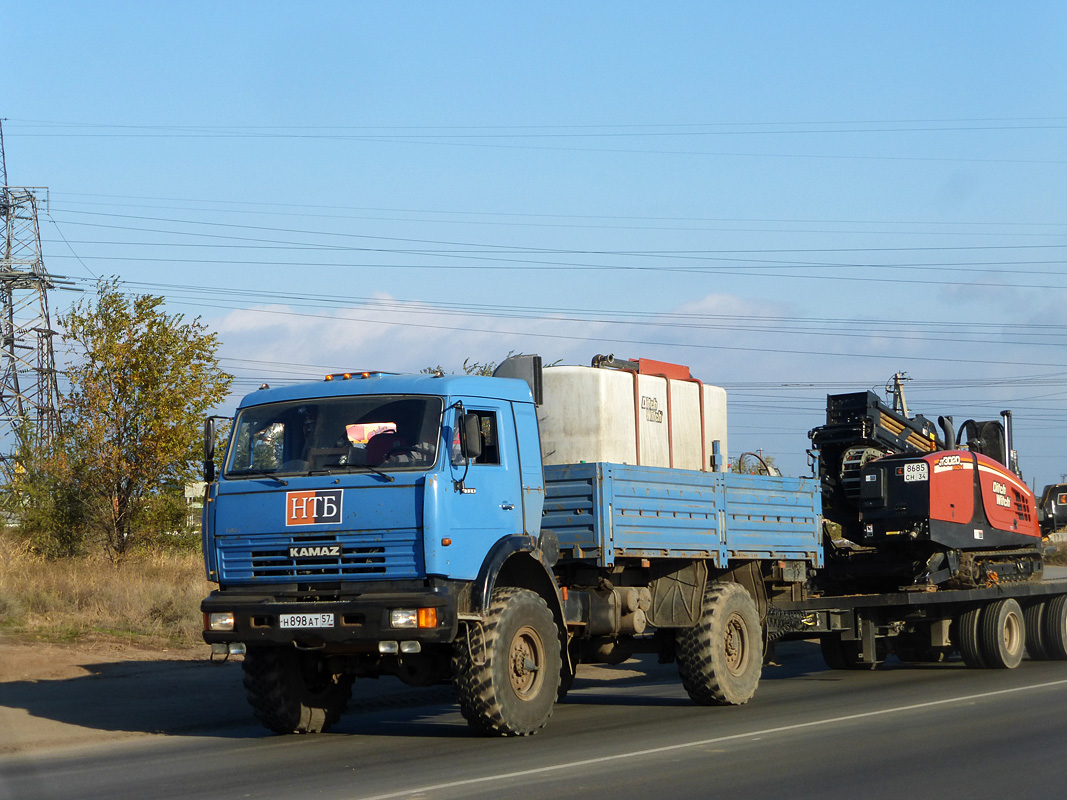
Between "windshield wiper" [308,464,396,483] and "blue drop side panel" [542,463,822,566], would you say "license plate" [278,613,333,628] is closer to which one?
"windshield wiper" [308,464,396,483]

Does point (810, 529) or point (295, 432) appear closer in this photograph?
point (295, 432)

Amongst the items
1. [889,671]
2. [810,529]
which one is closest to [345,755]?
[810,529]

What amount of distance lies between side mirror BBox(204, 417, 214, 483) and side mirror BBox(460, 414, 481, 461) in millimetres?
2221

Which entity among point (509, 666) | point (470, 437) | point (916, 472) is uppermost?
point (470, 437)

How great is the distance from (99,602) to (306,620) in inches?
383

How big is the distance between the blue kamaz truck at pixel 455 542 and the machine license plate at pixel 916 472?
4494 millimetres

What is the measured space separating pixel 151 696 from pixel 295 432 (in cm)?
444

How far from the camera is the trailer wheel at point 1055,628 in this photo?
1861 cm

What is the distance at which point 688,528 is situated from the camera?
1299 cm

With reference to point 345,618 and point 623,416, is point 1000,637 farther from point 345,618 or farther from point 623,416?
point 345,618

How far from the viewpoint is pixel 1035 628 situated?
61.6 feet

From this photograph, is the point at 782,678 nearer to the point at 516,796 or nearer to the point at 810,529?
the point at 810,529

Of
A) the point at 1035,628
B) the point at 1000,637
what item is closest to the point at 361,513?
the point at 1000,637

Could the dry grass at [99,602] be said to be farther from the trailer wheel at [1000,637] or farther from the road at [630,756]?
the trailer wheel at [1000,637]
